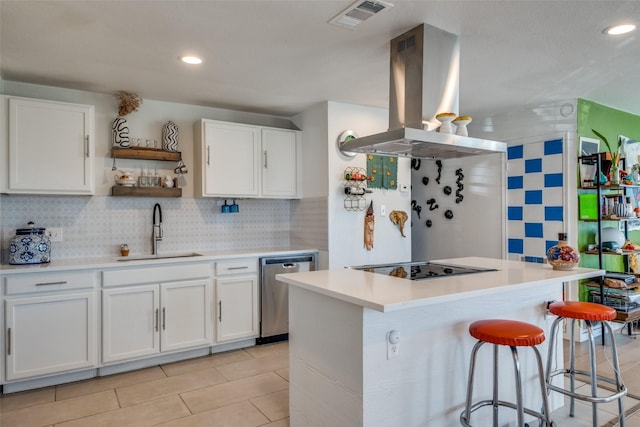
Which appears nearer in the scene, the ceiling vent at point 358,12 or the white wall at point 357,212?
the ceiling vent at point 358,12

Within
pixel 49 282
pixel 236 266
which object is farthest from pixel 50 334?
pixel 236 266

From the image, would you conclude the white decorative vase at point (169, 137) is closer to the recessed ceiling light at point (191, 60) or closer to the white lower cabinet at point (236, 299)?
the recessed ceiling light at point (191, 60)

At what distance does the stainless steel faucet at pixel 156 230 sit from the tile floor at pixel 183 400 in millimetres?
1104

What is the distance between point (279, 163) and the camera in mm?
4426

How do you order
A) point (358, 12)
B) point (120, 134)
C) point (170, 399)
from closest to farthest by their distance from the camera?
point (358, 12)
point (170, 399)
point (120, 134)

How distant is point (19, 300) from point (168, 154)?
5.60ft

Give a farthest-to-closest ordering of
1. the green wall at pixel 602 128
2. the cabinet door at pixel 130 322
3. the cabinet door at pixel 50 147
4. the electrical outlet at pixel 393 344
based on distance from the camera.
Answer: the green wall at pixel 602 128 → the cabinet door at pixel 130 322 → the cabinet door at pixel 50 147 → the electrical outlet at pixel 393 344

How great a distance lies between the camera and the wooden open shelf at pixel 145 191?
3.73 meters

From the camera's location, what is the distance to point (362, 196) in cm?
434

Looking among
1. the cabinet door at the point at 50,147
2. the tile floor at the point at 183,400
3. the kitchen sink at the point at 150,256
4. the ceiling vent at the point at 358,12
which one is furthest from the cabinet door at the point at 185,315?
the ceiling vent at the point at 358,12

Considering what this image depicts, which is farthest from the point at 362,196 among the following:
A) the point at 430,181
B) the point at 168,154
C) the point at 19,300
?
the point at 19,300

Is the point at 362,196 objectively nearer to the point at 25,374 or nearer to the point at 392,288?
the point at 392,288

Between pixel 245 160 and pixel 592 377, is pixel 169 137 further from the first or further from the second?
pixel 592 377

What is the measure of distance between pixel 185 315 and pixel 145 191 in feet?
3.93
